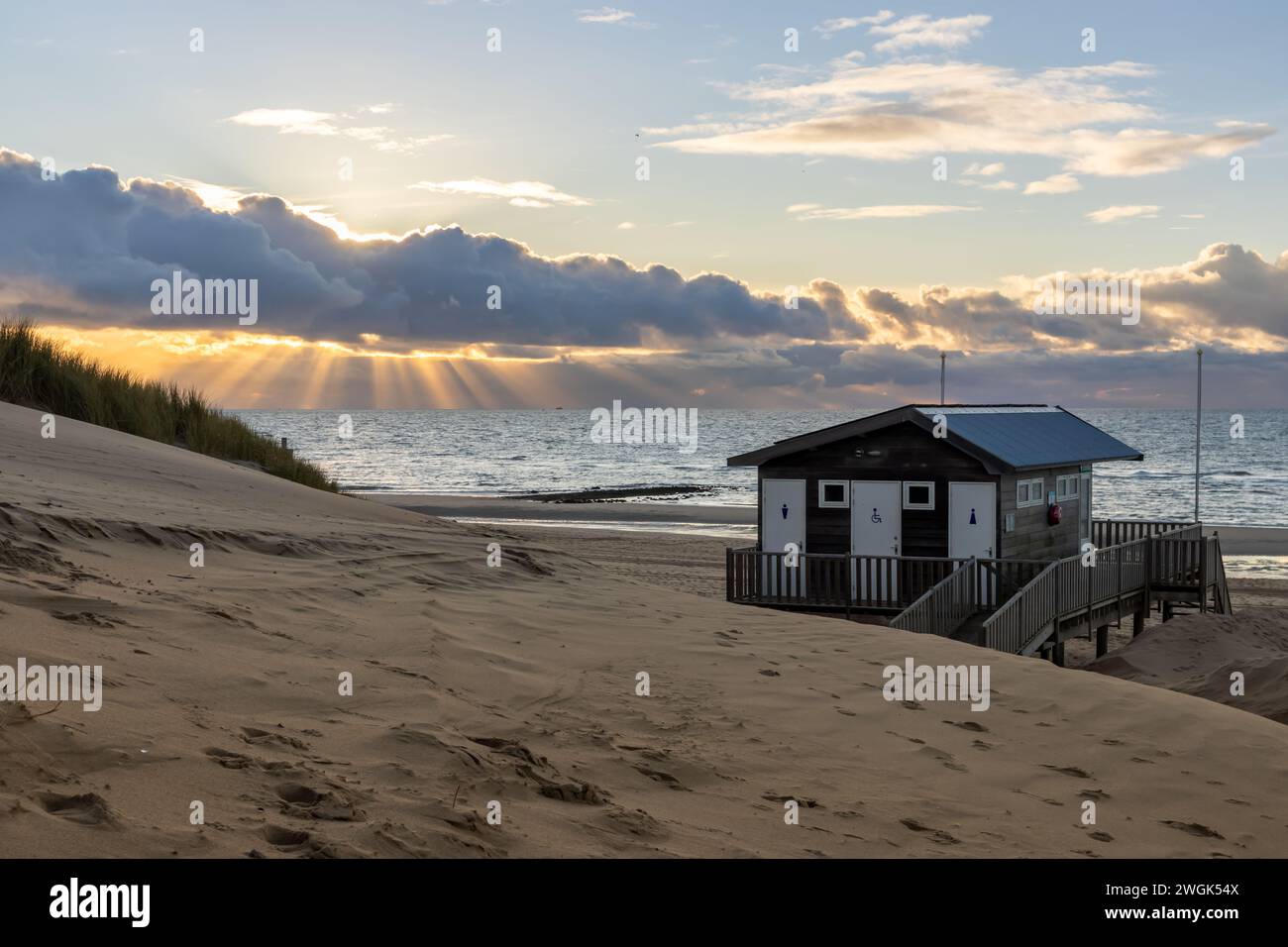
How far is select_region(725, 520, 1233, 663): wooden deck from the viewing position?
63.4 feet

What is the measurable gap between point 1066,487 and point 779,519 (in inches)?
251

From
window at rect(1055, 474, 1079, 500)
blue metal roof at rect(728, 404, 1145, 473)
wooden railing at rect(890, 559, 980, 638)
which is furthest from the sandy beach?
wooden railing at rect(890, 559, 980, 638)

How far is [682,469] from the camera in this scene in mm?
100000

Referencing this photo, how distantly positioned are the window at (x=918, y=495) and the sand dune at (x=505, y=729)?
34.2 feet

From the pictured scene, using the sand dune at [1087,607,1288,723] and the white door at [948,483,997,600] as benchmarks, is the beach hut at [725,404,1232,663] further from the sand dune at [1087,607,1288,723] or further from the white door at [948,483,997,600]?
the sand dune at [1087,607,1288,723]

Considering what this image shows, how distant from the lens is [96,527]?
32.5ft

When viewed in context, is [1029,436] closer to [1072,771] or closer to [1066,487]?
[1066,487]

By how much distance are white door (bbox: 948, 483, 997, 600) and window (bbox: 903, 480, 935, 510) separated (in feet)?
1.11

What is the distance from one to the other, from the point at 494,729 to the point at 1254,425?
7356 inches

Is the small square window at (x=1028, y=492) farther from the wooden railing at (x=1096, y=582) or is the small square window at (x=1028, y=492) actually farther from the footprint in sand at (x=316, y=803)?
the footprint in sand at (x=316, y=803)

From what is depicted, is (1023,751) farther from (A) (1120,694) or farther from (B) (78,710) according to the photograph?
(B) (78,710)

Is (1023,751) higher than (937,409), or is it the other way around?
(937,409)

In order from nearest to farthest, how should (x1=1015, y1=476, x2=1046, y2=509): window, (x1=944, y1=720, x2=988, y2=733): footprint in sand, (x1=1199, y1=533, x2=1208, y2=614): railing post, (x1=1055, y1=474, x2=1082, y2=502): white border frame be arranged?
(x1=944, y1=720, x2=988, y2=733): footprint in sand → (x1=1015, y1=476, x2=1046, y2=509): window → (x1=1055, y1=474, x2=1082, y2=502): white border frame → (x1=1199, y1=533, x2=1208, y2=614): railing post

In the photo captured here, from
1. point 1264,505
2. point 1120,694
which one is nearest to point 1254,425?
point 1264,505
